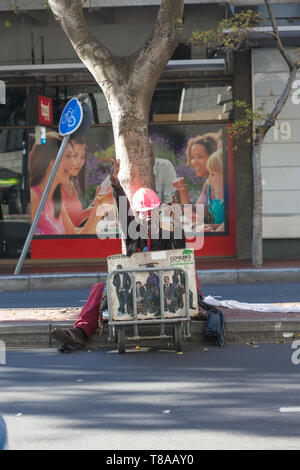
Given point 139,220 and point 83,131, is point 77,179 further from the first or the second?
point 139,220

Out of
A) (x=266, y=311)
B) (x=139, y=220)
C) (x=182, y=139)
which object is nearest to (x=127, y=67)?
(x=139, y=220)

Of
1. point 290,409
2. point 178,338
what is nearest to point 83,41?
point 178,338

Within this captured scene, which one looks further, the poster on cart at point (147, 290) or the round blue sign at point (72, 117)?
the round blue sign at point (72, 117)

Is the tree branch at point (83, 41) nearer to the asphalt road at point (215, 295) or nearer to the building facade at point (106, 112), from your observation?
the asphalt road at point (215, 295)

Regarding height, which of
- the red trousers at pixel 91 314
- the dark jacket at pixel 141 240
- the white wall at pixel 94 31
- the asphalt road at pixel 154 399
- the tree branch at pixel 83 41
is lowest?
the asphalt road at pixel 154 399

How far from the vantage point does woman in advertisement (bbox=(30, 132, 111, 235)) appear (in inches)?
728

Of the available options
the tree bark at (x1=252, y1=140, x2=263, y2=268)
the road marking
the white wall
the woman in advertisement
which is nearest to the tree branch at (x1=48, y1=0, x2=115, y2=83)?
the road marking

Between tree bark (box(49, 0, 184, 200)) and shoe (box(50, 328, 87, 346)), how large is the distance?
6.77ft

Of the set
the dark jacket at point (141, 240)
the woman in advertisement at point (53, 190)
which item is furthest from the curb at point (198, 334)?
the woman in advertisement at point (53, 190)

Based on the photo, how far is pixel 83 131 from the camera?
42.8ft

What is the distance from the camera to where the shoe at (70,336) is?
8000mm

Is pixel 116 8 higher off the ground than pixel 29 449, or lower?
higher

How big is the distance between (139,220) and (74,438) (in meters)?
3.77

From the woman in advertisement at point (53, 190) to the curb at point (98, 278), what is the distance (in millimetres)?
4052
